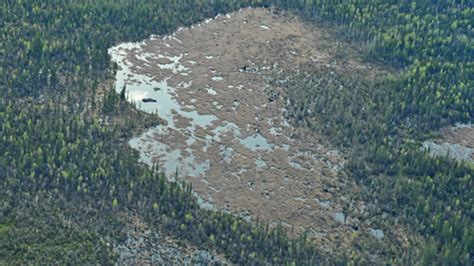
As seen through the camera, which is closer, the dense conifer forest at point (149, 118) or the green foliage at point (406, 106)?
the dense conifer forest at point (149, 118)

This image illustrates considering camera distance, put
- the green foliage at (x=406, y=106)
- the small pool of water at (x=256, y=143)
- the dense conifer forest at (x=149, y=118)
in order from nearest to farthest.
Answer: the dense conifer forest at (x=149, y=118) < the green foliage at (x=406, y=106) < the small pool of water at (x=256, y=143)

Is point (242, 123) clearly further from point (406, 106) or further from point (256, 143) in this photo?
point (406, 106)

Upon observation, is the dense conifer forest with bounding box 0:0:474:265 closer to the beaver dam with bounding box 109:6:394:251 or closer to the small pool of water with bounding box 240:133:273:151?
the beaver dam with bounding box 109:6:394:251

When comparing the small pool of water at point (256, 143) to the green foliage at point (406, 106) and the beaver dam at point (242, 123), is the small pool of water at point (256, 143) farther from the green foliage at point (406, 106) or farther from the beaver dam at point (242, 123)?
the green foliage at point (406, 106)

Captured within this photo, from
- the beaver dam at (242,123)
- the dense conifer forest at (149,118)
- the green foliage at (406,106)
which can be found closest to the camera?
the dense conifer forest at (149,118)

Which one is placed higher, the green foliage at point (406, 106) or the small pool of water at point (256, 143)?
the green foliage at point (406, 106)

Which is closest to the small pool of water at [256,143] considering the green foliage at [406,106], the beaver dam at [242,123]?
the beaver dam at [242,123]

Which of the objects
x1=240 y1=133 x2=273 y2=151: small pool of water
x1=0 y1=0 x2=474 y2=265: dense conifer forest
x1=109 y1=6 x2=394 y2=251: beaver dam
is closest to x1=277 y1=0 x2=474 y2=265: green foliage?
x1=0 y1=0 x2=474 y2=265: dense conifer forest
